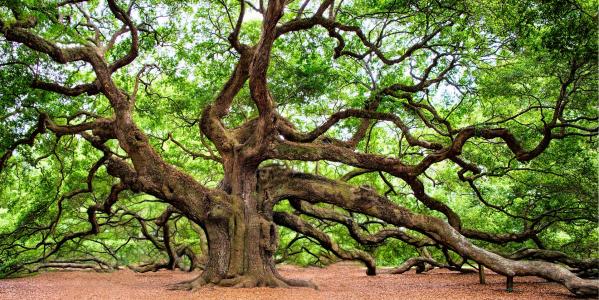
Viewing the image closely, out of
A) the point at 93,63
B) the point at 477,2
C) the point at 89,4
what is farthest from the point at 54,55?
the point at 477,2

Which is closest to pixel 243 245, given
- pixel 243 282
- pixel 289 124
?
pixel 243 282

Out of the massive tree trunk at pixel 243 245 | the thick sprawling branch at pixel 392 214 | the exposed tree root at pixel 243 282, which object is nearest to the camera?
the thick sprawling branch at pixel 392 214

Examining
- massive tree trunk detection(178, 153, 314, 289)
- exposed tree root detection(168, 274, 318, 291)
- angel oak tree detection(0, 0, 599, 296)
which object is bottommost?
exposed tree root detection(168, 274, 318, 291)

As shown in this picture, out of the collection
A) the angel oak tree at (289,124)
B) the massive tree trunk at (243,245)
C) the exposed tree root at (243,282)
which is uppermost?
the angel oak tree at (289,124)

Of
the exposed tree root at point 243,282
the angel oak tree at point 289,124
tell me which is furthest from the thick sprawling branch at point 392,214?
the exposed tree root at point 243,282

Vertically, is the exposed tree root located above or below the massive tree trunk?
below

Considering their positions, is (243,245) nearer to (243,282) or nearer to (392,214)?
(243,282)

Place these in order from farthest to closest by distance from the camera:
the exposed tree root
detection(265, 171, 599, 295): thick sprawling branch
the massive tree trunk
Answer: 1. the massive tree trunk
2. the exposed tree root
3. detection(265, 171, 599, 295): thick sprawling branch

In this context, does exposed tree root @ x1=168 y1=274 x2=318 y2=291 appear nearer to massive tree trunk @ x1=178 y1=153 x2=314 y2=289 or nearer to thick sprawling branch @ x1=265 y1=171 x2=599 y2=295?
massive tree trunk @ x1=178 y1=153 x2=314 y2=289

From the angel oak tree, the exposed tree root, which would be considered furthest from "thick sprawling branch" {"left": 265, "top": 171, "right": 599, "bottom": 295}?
the exposed tree root

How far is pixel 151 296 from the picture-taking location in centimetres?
679

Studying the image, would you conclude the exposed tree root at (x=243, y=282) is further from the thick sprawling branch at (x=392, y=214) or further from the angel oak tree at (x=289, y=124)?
the thick sprawling branch at (x=392, y=214)

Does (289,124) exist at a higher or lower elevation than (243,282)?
higher

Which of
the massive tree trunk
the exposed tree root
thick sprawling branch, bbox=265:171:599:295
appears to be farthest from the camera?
the massive tree trunk
